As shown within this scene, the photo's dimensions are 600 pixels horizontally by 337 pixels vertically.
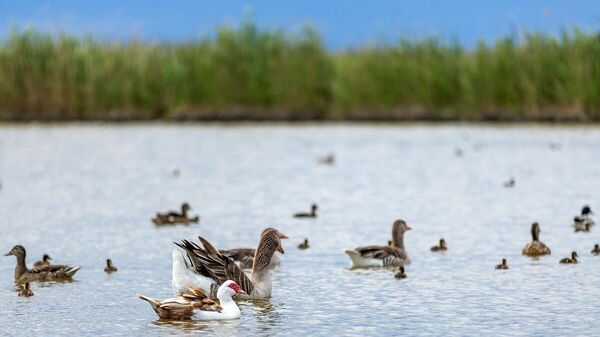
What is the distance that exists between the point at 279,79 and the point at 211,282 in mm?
28724

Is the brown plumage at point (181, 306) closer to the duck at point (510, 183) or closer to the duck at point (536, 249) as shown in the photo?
the duck at point (536, 249)

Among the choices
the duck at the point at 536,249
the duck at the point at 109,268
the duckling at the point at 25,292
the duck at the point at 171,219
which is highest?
the duck at the point at 171,219

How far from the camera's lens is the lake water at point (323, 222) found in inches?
396

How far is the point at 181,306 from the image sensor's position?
32.2ft

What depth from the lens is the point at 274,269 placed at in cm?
1284

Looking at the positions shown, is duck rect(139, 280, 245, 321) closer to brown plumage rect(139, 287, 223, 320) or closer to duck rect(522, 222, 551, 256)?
brown plumage rect(139, 287, 223, 320)

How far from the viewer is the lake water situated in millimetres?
10070

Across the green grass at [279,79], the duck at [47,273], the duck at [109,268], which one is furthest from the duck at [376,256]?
the green grass at [279,79]

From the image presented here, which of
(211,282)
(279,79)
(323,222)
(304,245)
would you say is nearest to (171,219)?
(323,222)

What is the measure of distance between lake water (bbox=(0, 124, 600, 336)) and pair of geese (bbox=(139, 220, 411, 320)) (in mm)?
151

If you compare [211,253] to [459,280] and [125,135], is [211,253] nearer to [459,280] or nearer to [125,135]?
[459,280]

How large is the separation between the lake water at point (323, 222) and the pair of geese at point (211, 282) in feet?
0.49

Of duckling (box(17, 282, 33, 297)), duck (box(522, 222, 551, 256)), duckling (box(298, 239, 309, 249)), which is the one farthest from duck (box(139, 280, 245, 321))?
duck (box(522, 222, 551, 256))

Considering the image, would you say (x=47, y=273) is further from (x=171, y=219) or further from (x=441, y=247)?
(x=171, y=219)
